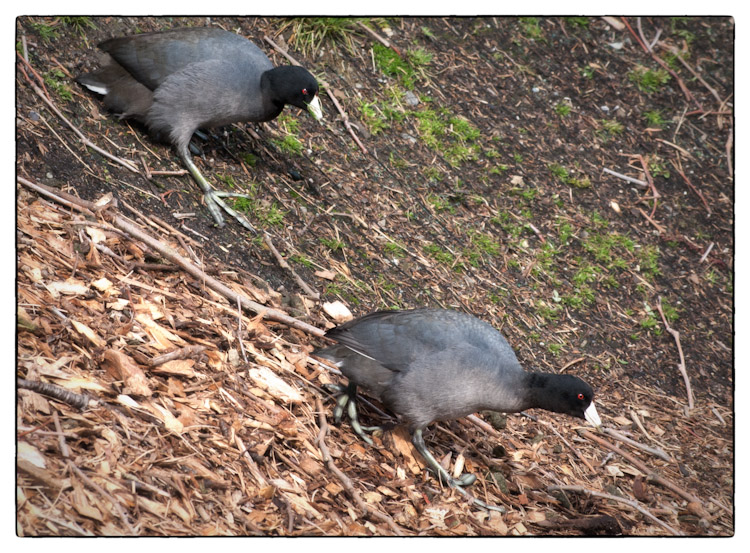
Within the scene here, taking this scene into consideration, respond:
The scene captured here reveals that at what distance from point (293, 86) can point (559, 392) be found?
3290 mm

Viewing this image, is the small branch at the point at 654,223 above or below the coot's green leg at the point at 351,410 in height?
above

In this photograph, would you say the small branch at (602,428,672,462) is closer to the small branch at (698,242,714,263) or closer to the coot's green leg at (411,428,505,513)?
the coot's green leg at (411,428,505,513)

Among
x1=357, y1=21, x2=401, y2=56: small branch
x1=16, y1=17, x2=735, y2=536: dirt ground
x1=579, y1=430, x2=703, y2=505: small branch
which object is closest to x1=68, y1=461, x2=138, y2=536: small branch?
x1=16, y1=17, x2=735, y2=536: dirt ground

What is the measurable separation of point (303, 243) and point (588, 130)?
3.67 meters

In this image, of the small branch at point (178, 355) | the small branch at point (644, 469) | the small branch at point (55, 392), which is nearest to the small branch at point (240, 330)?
the small branch at point (178, 355)

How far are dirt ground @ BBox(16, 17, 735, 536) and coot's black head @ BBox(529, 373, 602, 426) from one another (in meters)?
0.57

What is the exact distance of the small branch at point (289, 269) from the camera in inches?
223

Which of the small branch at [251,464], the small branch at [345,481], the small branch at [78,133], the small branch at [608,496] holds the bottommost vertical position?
the small branch at [608,496]

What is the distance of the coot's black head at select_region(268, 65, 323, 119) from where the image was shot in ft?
20.4

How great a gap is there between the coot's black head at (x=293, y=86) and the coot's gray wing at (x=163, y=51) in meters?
0.31

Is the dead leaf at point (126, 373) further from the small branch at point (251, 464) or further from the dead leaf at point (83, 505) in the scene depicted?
the dead leaf at point (83, 505)

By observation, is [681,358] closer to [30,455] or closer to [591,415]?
[591,415]

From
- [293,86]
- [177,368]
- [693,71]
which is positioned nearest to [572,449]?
[177,368]

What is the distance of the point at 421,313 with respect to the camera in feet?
16.5
